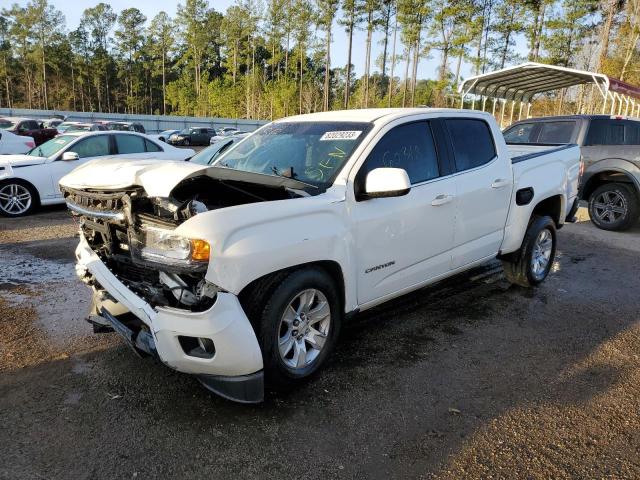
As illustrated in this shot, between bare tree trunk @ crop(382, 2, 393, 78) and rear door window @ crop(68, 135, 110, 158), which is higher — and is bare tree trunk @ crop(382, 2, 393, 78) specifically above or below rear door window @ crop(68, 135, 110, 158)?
above

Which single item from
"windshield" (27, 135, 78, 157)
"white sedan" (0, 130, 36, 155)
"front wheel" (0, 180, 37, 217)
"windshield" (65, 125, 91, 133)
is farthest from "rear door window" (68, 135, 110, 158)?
"windshield" (65, 125, 91, 133)

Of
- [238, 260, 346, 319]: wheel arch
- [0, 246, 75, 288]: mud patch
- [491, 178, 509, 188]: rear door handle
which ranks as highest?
[491, 178, 509, 188]: rear door handle

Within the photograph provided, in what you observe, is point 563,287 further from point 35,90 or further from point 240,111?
point 35,90

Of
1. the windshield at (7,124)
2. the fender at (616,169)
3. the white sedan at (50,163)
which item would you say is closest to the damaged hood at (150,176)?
the white sedan at (50,163)

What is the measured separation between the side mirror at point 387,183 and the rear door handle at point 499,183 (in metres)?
1.65

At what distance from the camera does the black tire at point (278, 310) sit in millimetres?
2818

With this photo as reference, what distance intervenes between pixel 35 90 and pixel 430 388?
76.9 m

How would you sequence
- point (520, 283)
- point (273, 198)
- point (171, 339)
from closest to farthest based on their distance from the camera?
point (171, 339)
point (273, 198)
point (520, 283)

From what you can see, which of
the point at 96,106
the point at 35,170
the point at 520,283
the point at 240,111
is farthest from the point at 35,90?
the point at 520,283

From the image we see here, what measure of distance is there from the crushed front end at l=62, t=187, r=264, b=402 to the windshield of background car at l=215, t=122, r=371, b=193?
0.86 meters

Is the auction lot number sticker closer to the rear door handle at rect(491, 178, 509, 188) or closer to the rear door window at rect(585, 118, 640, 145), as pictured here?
the rear door handle at rect(491, 178, 509, 188)

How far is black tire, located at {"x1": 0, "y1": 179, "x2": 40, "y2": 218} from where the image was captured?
8602mm

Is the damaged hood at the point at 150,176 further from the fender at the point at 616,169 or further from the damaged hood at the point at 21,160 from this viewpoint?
the fender at the point at 616,169

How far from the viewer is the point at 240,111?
6325cm
